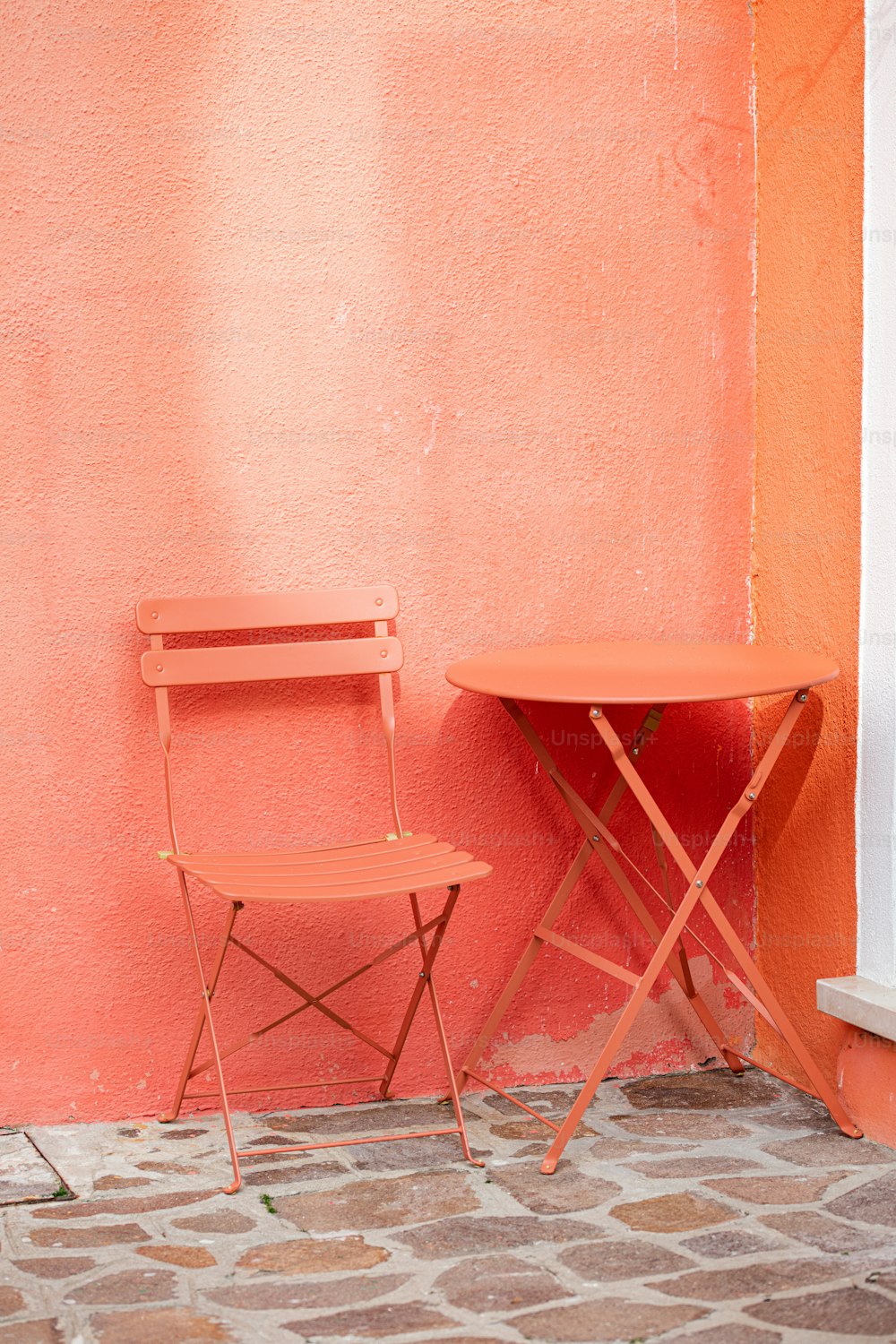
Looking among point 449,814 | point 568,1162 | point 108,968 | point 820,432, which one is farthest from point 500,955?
point 820,432

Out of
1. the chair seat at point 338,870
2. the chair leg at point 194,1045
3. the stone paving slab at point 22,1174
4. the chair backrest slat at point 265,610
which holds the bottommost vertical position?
the stone paving slab at point 22,1174

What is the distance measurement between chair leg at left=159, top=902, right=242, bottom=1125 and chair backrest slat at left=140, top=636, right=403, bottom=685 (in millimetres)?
491

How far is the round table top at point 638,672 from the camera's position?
2.47 meters

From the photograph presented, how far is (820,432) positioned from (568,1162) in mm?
1620

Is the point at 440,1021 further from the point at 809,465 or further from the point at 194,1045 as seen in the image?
the point at 809,465

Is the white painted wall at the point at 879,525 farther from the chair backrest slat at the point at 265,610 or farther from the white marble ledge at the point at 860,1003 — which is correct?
the chair backrest slat at the point at 265,610

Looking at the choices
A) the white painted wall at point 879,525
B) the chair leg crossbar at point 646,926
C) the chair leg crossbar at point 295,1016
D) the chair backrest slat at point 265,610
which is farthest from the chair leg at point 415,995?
the white painted wall at point 879,525

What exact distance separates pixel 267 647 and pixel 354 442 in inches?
19.6

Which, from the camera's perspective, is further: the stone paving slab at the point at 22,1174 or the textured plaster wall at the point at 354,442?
the textured plaster wall at the point at 354,442

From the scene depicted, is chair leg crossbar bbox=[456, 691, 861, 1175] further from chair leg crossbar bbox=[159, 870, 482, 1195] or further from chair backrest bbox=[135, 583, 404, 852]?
chair backrest bbox=[135, 583, 404, 852]

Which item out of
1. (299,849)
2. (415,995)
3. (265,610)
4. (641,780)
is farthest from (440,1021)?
(265,610)

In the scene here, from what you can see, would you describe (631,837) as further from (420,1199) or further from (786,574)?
(420,1199)

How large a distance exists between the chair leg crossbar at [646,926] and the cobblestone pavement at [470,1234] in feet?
0.33

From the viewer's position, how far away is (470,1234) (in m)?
2.38
